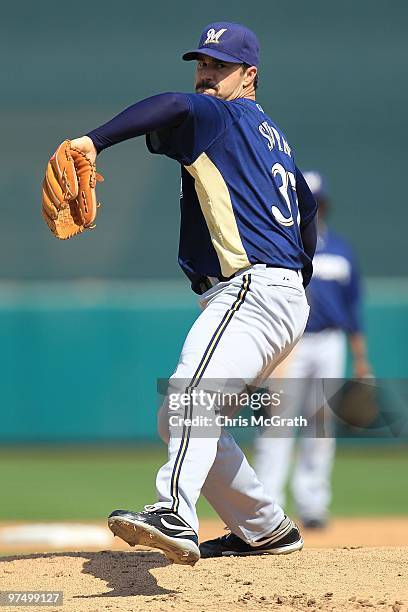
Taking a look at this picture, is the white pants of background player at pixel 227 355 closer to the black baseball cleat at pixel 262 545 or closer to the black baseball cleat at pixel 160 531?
the black baseball cleat at pixel 160 531

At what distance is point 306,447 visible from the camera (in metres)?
6.73

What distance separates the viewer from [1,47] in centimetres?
1205

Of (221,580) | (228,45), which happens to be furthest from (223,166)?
(221,580)

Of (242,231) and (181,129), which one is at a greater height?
(181,129)

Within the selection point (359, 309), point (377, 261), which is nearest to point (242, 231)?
point (359, 309)

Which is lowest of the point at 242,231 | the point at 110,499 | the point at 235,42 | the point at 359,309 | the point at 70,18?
the point at 110,499

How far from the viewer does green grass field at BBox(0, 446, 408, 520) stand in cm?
714

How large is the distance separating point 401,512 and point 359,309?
131 centimetres

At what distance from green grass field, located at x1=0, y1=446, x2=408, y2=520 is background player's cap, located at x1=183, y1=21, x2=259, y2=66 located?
3717 mm

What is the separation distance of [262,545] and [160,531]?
0.99m

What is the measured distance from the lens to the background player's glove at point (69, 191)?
3.38 meters

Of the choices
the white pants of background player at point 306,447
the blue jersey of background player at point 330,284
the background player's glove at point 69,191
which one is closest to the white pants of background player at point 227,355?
the background player's glove at point 69,191

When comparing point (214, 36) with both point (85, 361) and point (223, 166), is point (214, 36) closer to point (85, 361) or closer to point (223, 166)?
point (223, 166)

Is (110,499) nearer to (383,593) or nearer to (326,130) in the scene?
(383,593)
